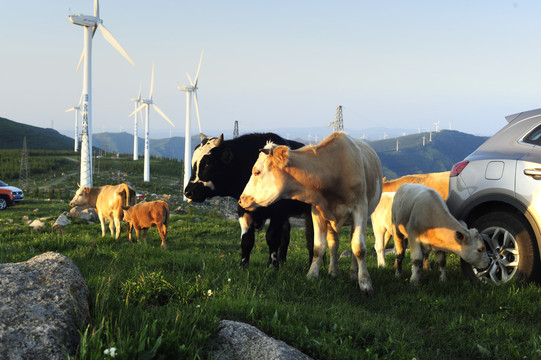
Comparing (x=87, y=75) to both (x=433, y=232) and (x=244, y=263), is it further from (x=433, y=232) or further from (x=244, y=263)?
(x=433, y=232)

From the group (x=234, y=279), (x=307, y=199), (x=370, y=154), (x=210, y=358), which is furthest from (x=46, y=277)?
(x=370, y=154)

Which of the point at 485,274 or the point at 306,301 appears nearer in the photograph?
the point at 306,301

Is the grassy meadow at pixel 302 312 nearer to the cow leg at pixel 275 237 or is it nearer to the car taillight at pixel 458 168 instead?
the cow leg at pixel 275 237

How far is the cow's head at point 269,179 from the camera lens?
6.71 meters

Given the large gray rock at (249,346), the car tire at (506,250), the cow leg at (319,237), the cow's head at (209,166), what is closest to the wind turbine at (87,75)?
the cow's head at (209,166)

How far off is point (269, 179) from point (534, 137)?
4.40 metres

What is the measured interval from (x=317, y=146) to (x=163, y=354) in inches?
184

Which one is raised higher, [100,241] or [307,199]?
[307,199]

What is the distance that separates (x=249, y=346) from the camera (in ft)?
11.8

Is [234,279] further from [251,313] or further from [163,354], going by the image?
[163,354]

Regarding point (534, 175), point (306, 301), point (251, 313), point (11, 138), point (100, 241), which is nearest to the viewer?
point (251, 313)

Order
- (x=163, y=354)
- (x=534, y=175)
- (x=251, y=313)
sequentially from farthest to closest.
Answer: (x=534, y=175) < (x=251, y=313) < (x=163, y=354)

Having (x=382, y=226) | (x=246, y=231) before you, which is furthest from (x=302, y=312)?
(x=382, y=226)

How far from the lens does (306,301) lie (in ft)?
19.0
